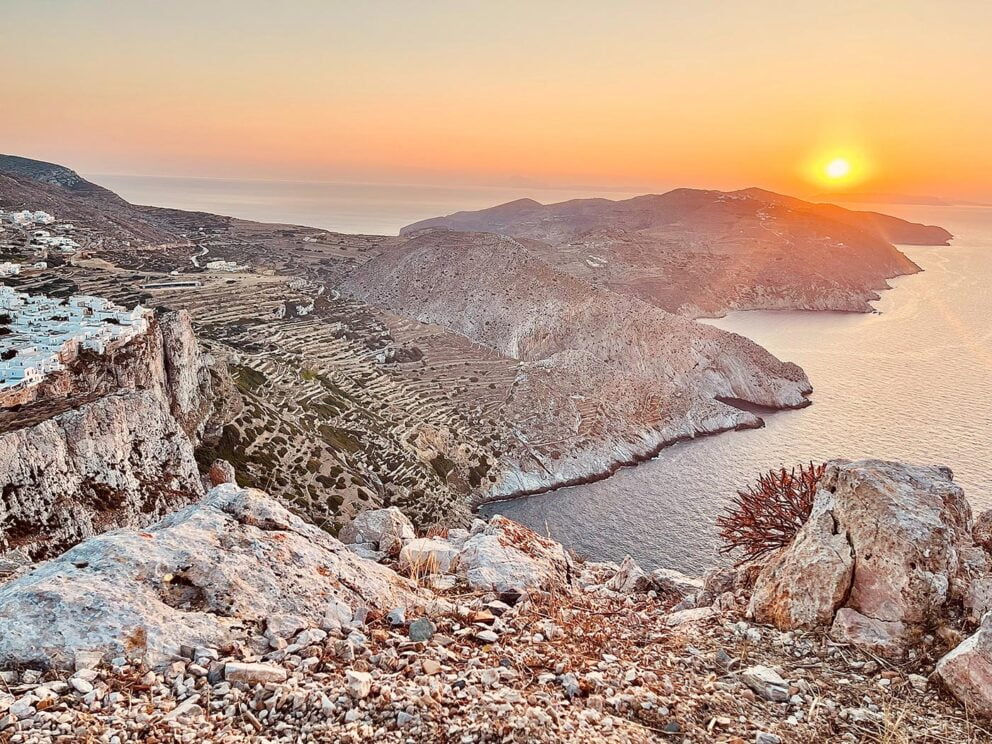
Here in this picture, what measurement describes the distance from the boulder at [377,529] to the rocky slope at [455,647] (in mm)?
3146

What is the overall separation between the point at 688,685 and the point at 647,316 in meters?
69.7

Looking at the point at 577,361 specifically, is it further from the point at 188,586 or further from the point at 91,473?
the point at 188,586

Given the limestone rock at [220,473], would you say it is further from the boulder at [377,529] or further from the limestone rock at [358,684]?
the limestone rock at [358,684]

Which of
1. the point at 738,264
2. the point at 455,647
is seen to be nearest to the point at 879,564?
the point at 455,647

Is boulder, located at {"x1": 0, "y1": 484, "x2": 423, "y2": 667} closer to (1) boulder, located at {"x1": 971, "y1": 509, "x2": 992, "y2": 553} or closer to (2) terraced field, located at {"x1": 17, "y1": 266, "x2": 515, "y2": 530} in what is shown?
(1) boulder, located at {"x1": 971, "y1": 509, "x2": 992, "y2": 553}

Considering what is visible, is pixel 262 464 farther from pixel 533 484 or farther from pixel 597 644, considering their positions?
pixel 597 644

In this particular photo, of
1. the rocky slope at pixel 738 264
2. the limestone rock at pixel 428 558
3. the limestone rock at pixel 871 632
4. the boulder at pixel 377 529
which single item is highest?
the rocky slope at pixel 738 264

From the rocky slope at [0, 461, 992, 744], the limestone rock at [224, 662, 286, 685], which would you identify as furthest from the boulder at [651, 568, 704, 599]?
the limestone rock at [224, 662, 286, 685]

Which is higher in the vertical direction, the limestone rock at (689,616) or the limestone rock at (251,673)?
the limestone rock at (251,673)

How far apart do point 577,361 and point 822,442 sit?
23.5m

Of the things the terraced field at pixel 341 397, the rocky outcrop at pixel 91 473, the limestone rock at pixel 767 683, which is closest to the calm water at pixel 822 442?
the terraced field at pixel 341 397

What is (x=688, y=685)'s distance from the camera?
5.46m

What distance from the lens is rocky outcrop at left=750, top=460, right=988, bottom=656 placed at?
615 cm

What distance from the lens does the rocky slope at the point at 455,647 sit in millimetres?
4316
